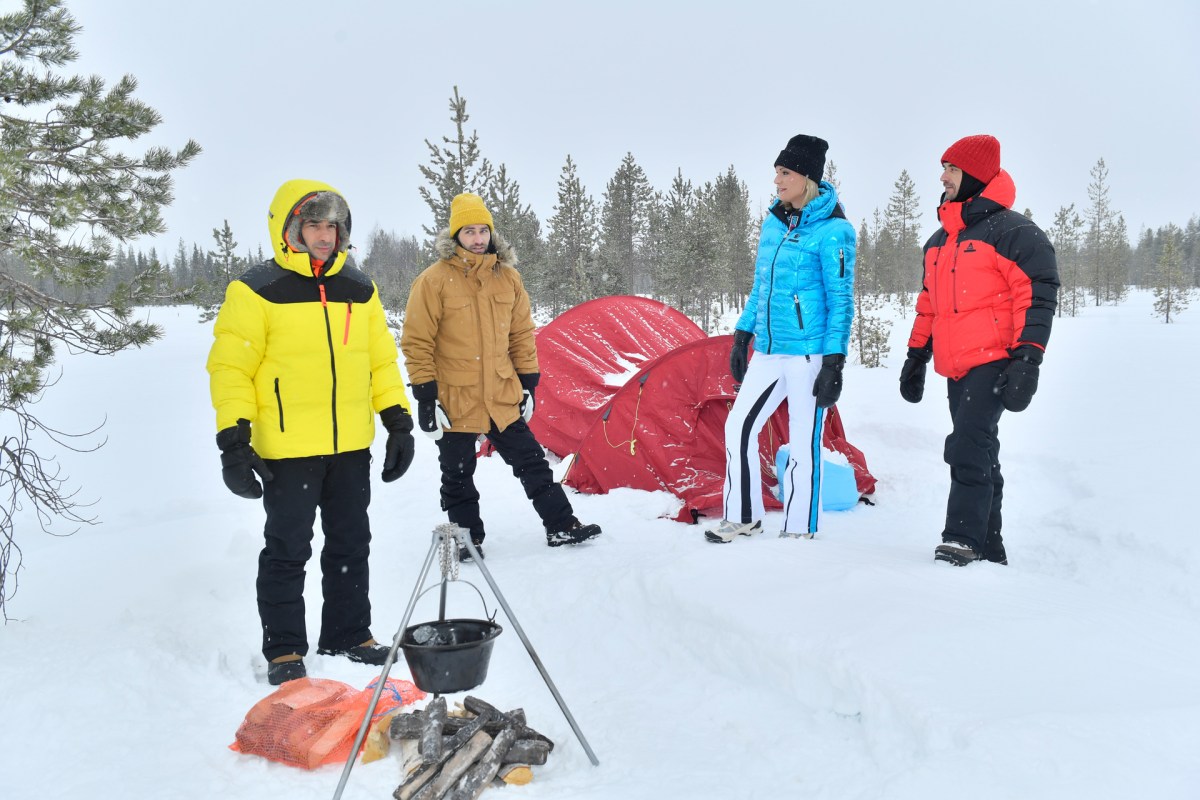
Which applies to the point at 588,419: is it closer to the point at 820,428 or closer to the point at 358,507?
the point at 820,428

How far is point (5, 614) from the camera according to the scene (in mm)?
3152

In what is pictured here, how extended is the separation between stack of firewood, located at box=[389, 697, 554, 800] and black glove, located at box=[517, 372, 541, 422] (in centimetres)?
218

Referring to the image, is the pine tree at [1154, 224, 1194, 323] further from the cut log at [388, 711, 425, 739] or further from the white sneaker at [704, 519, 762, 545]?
the cut log at [388, 711, 425, 739]

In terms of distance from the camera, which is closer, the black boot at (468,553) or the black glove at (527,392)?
the black boot at (468,553)

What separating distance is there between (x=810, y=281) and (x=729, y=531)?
1487 millimetres

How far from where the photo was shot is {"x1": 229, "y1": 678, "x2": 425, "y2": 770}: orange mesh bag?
2375 millimetres

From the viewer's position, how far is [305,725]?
242 cm

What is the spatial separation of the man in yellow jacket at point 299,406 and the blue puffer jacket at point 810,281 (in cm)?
210

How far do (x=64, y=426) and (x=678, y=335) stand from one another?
903 cm

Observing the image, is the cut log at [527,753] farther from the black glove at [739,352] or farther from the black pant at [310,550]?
the black glove at [739,352]

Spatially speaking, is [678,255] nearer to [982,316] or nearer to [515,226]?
[515,226]

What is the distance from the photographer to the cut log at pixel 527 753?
235cm

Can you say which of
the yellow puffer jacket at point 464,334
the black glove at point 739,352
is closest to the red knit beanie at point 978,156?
the black glove at point 739,352

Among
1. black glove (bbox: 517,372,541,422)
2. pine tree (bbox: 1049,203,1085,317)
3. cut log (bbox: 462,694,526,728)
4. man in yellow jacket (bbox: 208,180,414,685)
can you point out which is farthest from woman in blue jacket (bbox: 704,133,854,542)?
pine tree (bbox: 1049,203,1085,317)
